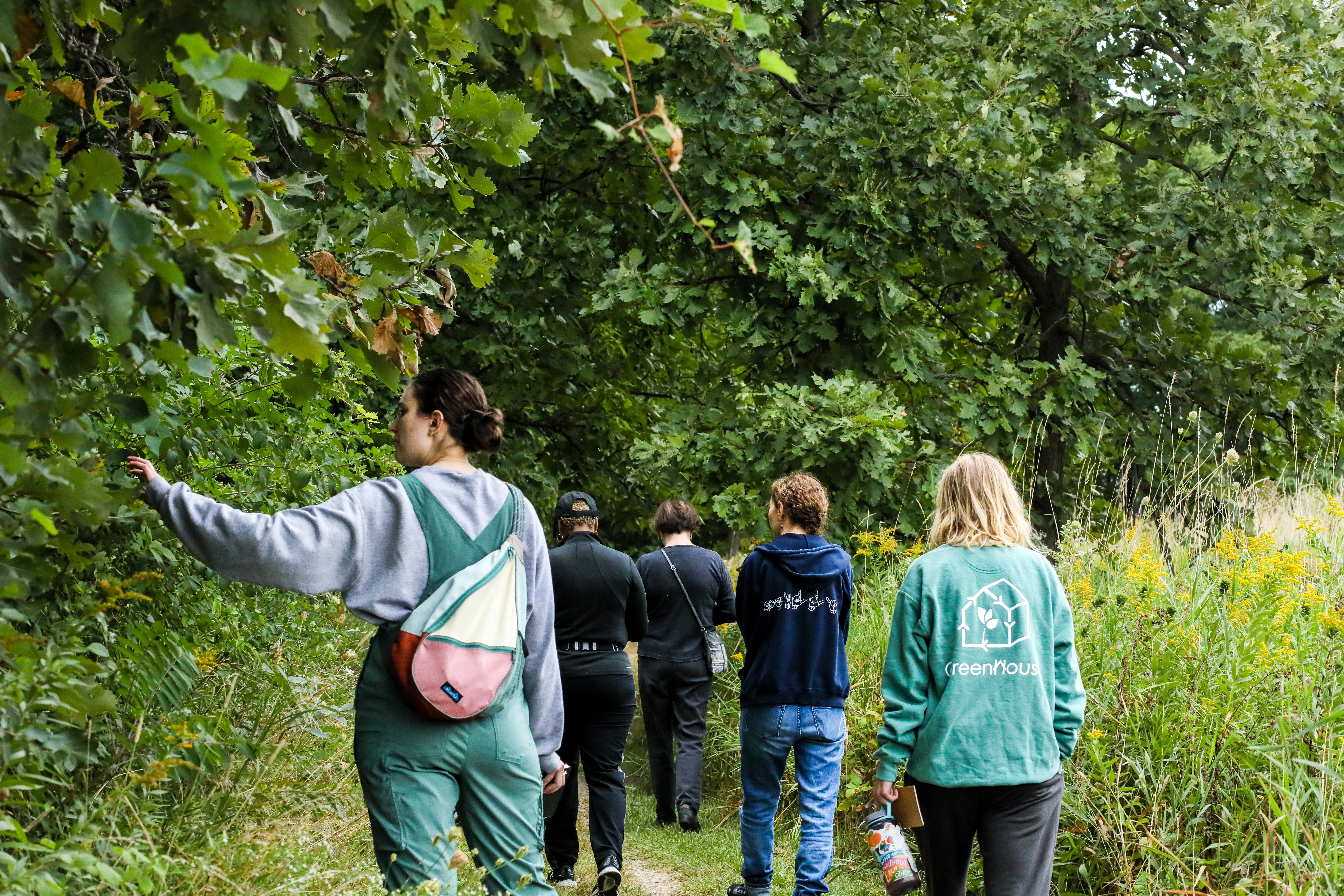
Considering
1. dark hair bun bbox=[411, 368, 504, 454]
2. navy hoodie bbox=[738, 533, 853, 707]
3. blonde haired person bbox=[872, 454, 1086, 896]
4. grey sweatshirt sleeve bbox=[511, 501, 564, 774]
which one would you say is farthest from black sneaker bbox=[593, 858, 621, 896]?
dark hair bun bbox=[411, 368, 504, 454]

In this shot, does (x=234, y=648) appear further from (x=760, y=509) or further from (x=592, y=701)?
(x=760, y=509)

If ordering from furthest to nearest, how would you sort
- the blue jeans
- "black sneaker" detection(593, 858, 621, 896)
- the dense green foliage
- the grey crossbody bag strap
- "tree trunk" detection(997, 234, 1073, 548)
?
1. "tree trunk" detection(997, 234, 1073, 548)
2. the dense green foliage
3. the grey crossbody bag strap
4. "black sneaker" detection(593, 858, 621, 896)
5. the blue jeans

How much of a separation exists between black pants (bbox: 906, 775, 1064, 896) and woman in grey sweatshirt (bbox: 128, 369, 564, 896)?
48.4 inches

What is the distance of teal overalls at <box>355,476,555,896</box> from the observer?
288cm

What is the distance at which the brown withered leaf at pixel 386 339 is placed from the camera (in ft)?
10.4

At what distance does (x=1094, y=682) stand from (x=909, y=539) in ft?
11.6

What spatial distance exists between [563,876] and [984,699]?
9.88ft

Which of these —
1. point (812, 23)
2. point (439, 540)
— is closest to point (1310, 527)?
point (439, 540)

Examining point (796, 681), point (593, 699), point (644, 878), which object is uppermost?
point (796, 681)

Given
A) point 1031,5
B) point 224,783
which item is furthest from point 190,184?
point 1031,5

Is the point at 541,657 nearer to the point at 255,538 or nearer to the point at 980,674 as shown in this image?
the point at 255,538

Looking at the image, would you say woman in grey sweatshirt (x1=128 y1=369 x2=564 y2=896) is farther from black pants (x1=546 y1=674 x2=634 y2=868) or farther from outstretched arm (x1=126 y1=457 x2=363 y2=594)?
black pants (x1=546 y1=674 x2=634 y2=868)

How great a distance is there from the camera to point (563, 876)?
5879 mm

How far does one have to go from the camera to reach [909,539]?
874 cm
